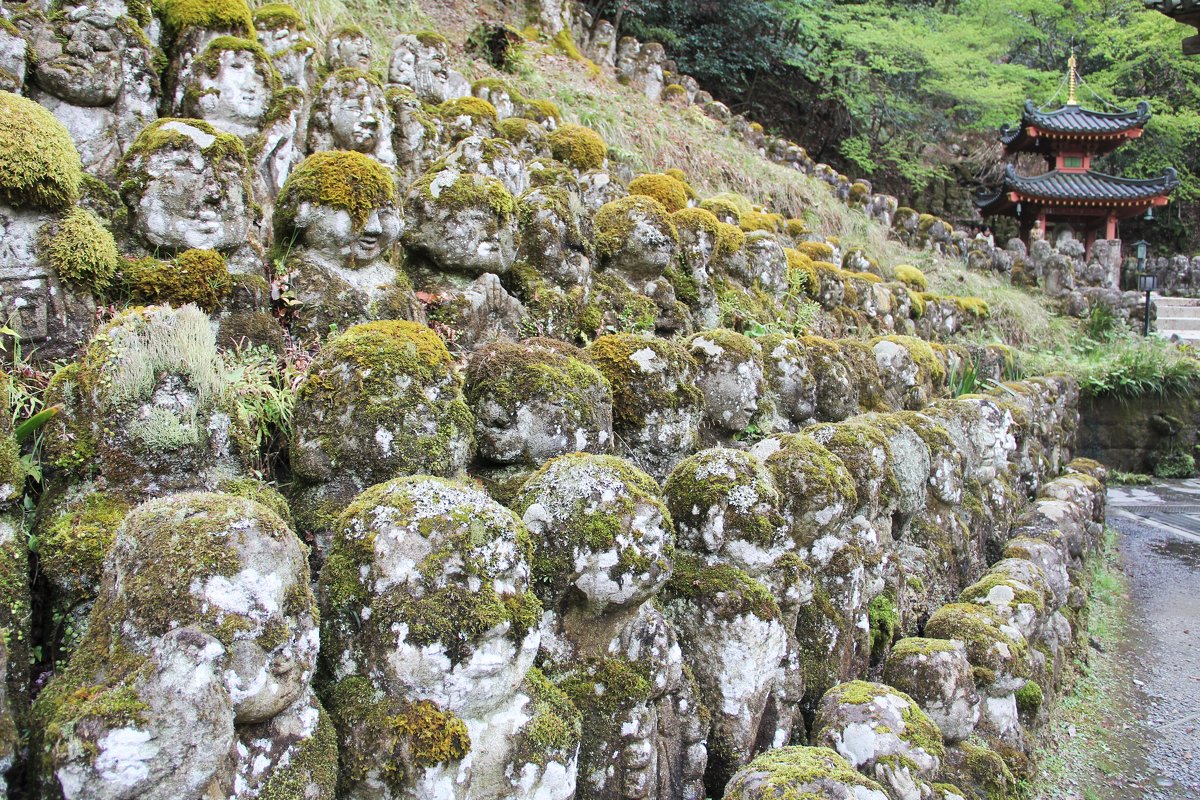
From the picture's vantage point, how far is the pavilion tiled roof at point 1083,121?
19.4 metres

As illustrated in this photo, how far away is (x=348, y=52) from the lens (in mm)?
6238

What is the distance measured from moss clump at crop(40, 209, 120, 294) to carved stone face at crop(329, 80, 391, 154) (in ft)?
5.96

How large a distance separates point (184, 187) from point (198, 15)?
5.84 feet

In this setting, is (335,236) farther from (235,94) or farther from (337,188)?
(235,94)

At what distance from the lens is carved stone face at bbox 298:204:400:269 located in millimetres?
3314

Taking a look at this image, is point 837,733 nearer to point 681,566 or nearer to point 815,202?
point 681,566

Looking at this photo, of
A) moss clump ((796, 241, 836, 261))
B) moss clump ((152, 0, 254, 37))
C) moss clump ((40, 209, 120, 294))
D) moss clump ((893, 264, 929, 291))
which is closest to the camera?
moss clump ((40, 209, 120, 294))

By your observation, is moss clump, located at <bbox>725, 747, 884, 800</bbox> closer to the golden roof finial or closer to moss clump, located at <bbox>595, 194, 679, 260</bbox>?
moss clump, located at <bbox>595, 194, 679, 260</bbox>

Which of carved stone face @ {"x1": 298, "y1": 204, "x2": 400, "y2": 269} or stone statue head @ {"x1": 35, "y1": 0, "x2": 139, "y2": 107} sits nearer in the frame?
carved stone face @ {"x1": 298, "y1": 204, "x2": 400, "y2": 269}

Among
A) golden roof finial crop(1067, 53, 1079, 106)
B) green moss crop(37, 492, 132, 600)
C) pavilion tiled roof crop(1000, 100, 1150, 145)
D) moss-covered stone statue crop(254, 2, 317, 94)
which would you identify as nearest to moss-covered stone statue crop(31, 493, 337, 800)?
green moss crop(37, 492, 132, 600)

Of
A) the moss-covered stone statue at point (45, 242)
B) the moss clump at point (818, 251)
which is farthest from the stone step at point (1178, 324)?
the moss-covered stone statue at point (45, 242)

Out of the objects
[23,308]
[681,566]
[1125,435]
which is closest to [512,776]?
[681,566]

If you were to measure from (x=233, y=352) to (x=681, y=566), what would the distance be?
1.81 metres

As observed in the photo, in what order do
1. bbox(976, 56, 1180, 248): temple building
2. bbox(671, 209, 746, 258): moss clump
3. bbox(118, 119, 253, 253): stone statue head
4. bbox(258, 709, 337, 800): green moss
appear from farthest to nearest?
bbox(976, 56, 1180, 248): temple building
bbox(671, 209, 746, 258): moss clump
bbox(118, 119, 253, 253): stone statue head
bbox(258, 709, 337, 800): green moss
